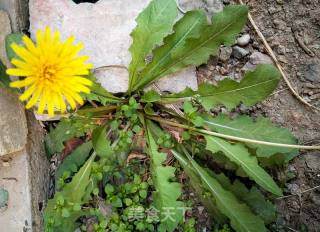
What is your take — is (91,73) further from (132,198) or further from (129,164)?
(132,198)

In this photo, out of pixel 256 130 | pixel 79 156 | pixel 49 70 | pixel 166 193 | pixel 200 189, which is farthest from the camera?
pixel 79 156

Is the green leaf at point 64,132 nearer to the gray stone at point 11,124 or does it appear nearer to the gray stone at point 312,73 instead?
the gray stone at point 11,124

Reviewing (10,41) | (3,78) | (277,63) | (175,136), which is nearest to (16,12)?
(10,41)

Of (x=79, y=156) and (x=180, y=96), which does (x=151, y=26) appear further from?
(x=79, y=156)

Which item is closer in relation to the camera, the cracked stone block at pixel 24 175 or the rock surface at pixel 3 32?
the rock surface at pixel 3 32

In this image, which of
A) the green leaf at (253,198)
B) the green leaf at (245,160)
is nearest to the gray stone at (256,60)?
the green leaf at (245,160)

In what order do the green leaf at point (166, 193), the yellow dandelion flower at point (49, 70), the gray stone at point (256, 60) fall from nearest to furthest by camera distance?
the yellow dandelion flower at point (49, 70) → the green leaf at point (166, 193) → the gray stone at point (256, 60)
